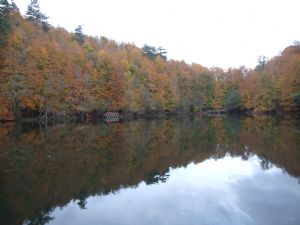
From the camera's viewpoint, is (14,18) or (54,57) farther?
(14,18)

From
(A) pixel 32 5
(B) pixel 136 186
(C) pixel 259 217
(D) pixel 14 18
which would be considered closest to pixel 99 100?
(D) pixel 14 18

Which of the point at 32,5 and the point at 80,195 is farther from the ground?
the point at 32,5

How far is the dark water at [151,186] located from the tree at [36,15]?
73.8 m

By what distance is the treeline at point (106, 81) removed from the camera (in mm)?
48625

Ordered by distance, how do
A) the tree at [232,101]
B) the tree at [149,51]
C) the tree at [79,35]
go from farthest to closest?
1. the tree at [149,51]
2. the tree at [79,35]
3. the tree at [232,101]

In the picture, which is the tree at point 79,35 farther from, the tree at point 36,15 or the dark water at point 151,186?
the dark water at point 151,186

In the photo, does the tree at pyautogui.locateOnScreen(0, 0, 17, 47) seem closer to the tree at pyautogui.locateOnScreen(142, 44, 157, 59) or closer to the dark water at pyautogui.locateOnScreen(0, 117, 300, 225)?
the dark water at pyautogui.locateOnScreen(0, 117, 300, 225)

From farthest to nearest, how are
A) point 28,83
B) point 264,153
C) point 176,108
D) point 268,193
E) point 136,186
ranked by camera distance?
1. point 176,108
2. point 28,83
3. point 264,153
4. point 136,186
5. point 268,193

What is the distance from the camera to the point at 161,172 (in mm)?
14719

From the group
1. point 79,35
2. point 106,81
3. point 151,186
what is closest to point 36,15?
point 79,35

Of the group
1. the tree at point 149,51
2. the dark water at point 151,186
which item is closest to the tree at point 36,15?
the tree at point 149,51

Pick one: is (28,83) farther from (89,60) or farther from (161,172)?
(161,172)

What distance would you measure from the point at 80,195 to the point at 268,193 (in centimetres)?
560

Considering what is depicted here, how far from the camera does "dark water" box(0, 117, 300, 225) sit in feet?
29.4
